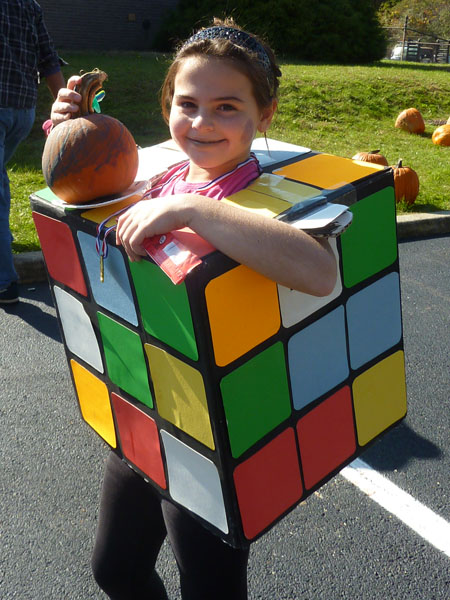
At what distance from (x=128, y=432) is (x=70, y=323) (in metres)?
0.35

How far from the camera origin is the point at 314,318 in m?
1.50

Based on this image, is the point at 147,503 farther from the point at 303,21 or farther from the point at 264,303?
the point at 303,21

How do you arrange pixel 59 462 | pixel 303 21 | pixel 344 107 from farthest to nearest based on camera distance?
1. pixel 303 21
2. pixel 344 107
3. pixel 59 462

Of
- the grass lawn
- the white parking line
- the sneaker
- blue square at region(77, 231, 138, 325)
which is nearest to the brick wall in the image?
the grass lawn

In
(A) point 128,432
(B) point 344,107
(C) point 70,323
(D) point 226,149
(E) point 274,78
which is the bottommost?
(B) point 344,107

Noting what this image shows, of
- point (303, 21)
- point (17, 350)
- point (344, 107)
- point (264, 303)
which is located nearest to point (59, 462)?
point (17, 350)

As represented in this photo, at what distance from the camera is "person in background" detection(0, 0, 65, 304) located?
3920 mm

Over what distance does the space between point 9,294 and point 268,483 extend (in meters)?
2.96

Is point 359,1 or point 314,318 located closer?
point 314,318

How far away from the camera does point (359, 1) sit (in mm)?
17688

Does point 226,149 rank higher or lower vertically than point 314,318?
higher

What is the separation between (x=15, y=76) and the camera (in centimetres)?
397

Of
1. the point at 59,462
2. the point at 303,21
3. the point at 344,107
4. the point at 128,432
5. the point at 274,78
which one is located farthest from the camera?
the point at 303,21

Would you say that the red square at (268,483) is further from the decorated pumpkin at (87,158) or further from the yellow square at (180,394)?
the decorated pumpkin at (87,158)
